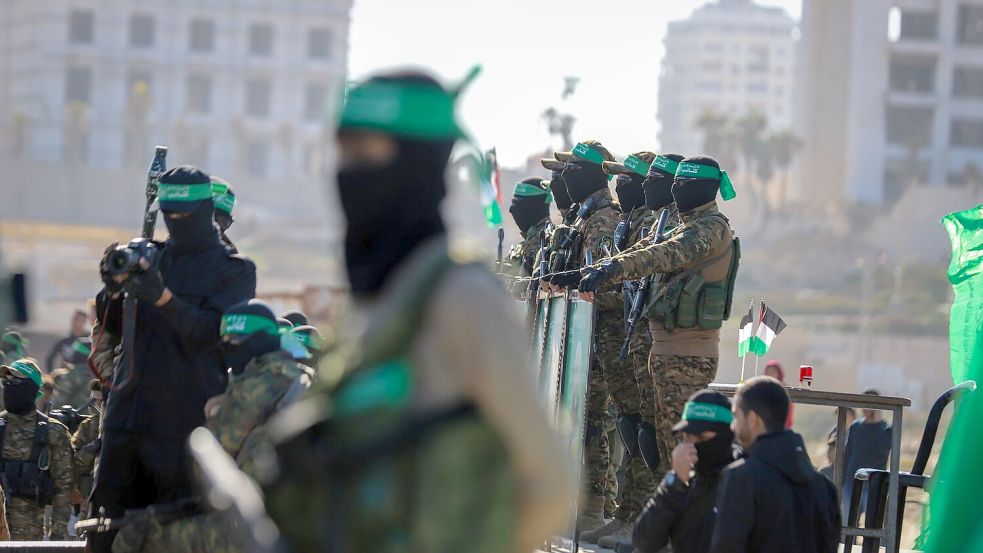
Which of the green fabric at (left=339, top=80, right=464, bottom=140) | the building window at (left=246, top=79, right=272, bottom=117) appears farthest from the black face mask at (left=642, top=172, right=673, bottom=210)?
the building window at (left=246, top=79, right=272, bottom=117)

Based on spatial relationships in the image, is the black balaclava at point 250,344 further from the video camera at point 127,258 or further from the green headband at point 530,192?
the green headband at point 530,192

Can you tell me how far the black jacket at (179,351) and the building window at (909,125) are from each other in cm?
9141

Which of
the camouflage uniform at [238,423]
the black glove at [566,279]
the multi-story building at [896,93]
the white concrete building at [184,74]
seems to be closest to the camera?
the camouflage uniform at [238,423]

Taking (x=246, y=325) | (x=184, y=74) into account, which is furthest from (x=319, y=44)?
(x=246, y=325)

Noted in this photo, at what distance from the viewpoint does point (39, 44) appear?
117000 millimetres

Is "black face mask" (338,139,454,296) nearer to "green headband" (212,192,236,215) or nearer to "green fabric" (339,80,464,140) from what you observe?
"green fabric" (339,80,464,140)

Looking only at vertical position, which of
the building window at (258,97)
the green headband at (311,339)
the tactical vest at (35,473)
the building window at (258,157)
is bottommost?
the tactical vest at (35,473)

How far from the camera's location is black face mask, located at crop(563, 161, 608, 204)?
33.2 ft

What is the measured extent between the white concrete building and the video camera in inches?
4237

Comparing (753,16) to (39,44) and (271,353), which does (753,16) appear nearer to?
(39,44)

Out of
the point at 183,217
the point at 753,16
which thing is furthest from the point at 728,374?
the point at 753,16

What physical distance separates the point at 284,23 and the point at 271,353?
4609 inches

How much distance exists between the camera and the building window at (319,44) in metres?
122

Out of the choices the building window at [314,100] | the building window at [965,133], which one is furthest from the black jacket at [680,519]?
the building window at [314,100]
